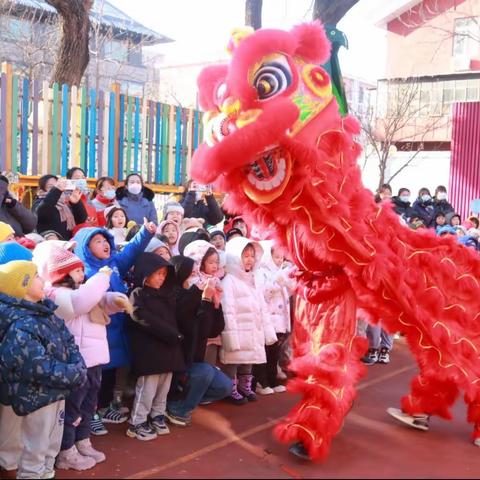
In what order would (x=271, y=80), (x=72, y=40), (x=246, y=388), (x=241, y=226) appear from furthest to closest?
(x=72, y=40) < (x=241, y=226) < (x=246, y=388) < (x=271, y=80)

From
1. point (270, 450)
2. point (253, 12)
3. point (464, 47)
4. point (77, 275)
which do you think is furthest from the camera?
point (464, 47)

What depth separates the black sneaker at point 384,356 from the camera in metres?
6.31

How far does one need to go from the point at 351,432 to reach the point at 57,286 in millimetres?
2137

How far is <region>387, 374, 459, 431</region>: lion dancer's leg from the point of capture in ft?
14.0

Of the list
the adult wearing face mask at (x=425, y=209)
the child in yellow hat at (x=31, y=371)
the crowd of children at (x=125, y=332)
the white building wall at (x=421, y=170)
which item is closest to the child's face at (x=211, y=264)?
the crowd of children at (x=125, y=332)

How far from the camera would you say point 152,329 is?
12.6 ft

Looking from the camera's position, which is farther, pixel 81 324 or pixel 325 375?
pixel 81 324

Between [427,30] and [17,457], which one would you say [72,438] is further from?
[427,30]

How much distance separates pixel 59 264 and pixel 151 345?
0.78m

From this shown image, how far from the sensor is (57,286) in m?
3.49

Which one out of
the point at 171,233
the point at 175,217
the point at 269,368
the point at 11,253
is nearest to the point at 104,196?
the point at 175,217

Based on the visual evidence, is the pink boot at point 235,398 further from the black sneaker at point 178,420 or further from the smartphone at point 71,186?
the smartphone at point 71,186

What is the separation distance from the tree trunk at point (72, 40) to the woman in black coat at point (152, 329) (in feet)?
20.0

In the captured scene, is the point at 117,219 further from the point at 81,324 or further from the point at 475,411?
the point at 475,411
